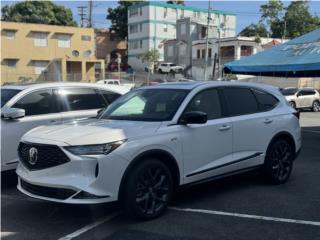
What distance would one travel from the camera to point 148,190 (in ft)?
18.1

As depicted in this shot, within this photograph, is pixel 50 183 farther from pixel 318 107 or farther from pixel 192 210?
pixel 318 107

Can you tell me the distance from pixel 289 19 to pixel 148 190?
78.5 m

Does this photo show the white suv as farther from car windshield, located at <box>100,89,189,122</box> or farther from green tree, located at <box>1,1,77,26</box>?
green tree, located at <box>1,1,77,26</box>

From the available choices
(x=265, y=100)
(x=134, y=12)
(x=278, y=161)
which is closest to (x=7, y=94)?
(x=265, y=100)

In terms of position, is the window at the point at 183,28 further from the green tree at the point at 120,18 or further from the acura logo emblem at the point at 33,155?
the acura logo emblem at the point at 33,155

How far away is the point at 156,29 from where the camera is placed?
73.8 metres

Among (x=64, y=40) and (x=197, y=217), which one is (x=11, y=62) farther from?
(x=197, y=217)

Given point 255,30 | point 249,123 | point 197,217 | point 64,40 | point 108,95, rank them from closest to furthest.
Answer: point 197,217 → point 249,123 → point 108,95 → point 64,40 → point 255,30

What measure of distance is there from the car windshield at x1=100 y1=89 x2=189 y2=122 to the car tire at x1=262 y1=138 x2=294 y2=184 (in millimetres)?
1825

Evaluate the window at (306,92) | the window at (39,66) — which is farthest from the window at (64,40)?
the window at (306,92)

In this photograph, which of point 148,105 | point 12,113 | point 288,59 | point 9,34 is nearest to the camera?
point 148,105

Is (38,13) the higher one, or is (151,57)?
(38,13)

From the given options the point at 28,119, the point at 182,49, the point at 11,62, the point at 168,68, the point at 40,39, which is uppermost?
the point at 40,39

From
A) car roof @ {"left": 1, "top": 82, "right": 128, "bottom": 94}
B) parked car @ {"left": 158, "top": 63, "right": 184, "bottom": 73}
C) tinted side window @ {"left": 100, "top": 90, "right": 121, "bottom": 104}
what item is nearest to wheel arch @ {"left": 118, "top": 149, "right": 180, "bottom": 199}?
car roof @ {"left": 1, "top": 82, "right": 128, "bottom": 94}
